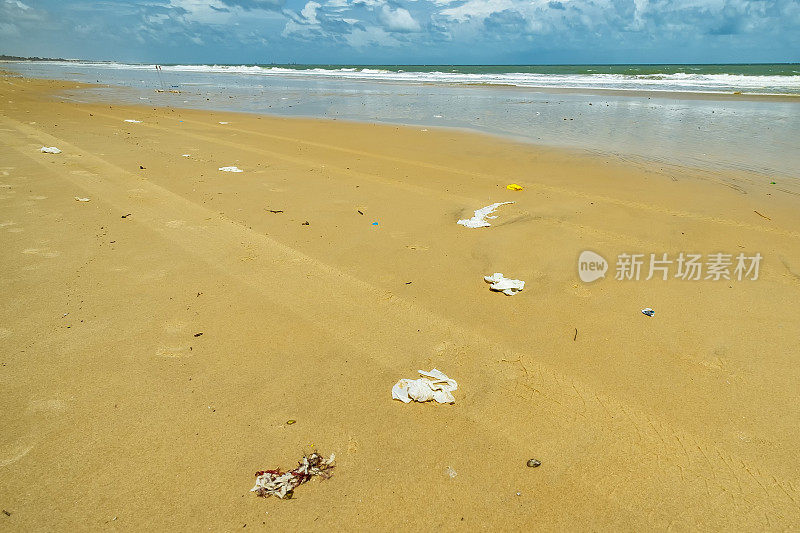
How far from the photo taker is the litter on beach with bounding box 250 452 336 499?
186 cm

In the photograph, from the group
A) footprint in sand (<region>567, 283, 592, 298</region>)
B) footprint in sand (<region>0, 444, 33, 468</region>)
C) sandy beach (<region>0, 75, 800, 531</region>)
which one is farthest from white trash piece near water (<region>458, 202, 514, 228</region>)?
footprint in sand (<region>0, 444, 33, 468</region>)

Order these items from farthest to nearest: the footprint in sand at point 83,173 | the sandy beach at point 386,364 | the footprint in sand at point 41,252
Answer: the footprint in sand at point 83,173
the footprint in sand at point 41,252
the sandy beach at point 386,364

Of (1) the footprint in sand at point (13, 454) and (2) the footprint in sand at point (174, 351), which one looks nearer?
(1) the footprint in sand at point (13, 454)

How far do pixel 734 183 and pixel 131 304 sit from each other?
26.4ft

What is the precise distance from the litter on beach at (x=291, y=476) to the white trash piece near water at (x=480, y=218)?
3.36 metres

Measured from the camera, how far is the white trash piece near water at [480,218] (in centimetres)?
485

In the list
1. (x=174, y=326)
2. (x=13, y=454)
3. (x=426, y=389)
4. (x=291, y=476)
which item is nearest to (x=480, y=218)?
(x=426, y=389)

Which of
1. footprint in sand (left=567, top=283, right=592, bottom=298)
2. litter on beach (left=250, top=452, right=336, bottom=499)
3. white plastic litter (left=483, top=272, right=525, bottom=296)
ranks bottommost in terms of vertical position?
litter on beach (left=250, top=452, right=336, bottom=499)

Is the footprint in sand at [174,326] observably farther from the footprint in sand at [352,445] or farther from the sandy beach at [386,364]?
the footprint in sand at [352,445]

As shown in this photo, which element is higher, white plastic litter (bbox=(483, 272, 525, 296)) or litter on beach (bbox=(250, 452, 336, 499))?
white plastic litter (bbox=(483, 272, 525, 296))

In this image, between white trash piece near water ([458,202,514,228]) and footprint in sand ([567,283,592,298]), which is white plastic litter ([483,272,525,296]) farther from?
white trash piece near water ([458,202,514,228])

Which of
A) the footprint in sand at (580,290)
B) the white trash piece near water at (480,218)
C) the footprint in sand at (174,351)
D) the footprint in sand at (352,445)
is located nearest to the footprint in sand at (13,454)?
the footprint in sand at (174,351)

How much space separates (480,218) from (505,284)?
5.52ft

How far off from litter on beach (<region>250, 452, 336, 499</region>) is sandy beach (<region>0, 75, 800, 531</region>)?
0.13 feet
